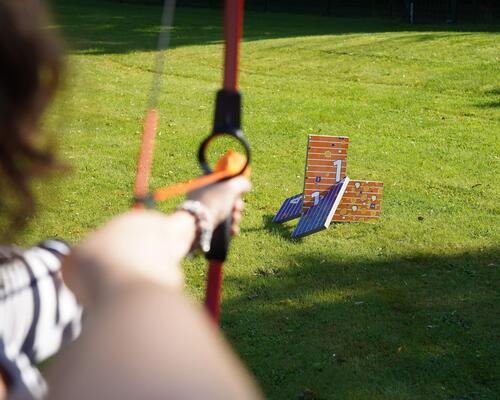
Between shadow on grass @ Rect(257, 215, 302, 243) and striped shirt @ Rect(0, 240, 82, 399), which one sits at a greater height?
striped shirt @ Rect(0, 240, 82, 399)

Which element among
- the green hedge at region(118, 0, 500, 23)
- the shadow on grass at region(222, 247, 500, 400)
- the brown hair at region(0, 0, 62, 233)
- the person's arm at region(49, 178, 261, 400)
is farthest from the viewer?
the green hedge at region(118, 0, 500, 23)

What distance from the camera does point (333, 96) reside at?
11.0 m

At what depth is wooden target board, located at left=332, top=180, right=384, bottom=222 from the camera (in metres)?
6.14

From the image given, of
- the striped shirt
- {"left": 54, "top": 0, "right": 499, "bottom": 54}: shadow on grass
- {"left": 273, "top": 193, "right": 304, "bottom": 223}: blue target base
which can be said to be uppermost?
{"left": 54, "top": 0, "right": 499, "bottom": 54}: shadow on grass

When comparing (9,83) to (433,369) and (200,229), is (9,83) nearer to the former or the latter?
(200,229)

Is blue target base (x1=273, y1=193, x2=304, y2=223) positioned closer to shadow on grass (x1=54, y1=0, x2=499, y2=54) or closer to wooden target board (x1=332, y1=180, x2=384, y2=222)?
wooden target board (x1=332, y1=180, x2=384, y2=222)

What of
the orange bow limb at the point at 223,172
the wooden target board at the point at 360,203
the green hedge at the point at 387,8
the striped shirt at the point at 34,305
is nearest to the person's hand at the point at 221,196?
the orange bow limb at the point at 223,172

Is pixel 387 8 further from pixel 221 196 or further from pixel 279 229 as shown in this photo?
pixel 221 196

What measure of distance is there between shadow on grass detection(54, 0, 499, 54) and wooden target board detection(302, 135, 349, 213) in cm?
932

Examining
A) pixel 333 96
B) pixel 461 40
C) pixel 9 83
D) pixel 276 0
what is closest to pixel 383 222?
pixel 333 96

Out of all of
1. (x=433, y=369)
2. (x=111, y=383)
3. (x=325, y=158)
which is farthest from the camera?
(x=325, y=158)

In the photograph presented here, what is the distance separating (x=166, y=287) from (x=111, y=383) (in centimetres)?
9

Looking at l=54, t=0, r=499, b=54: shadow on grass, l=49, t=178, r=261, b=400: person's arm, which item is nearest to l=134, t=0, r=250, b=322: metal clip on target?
l=49, t=178, r=261, b=400: person's arm

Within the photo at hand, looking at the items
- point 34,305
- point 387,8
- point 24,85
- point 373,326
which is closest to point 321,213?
point 373,326
